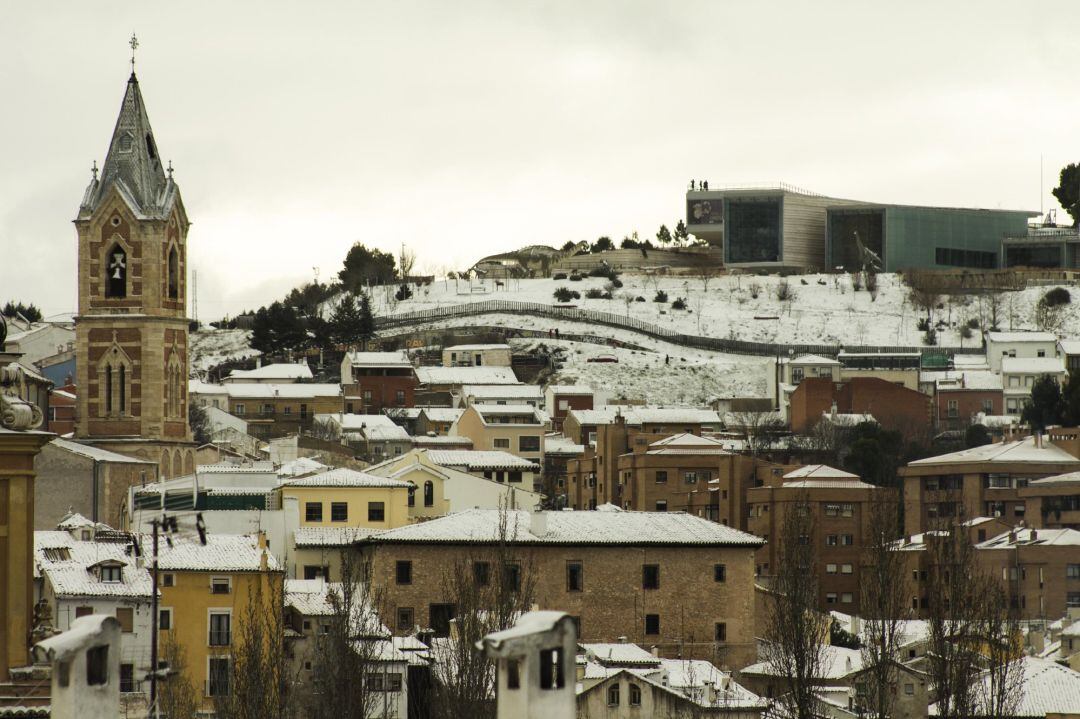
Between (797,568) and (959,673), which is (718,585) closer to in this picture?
(797,568)

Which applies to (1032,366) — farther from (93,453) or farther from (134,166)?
(93,453)

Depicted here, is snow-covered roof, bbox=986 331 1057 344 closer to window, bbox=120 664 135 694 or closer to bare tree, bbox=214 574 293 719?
window, bbox=120 664 135 694

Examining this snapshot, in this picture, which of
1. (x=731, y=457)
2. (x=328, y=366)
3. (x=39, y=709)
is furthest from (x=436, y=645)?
(x=328, y=366)

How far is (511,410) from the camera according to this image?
12738cm

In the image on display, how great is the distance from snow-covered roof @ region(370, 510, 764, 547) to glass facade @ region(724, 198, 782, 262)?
10950 cm

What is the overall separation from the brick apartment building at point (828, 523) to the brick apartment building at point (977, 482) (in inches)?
350

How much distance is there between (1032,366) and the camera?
147875 mm

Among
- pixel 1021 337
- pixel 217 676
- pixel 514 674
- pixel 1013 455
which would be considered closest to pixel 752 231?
pixel 1021 337

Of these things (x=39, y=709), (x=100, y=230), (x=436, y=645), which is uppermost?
(x=100, y=230)

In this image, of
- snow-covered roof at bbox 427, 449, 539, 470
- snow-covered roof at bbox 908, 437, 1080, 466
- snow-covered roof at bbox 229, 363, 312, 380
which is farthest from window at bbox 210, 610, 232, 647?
snow-covered roof at bbox 229, 363, 312, 380

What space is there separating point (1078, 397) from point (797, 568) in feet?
242

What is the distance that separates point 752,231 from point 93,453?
118242mm

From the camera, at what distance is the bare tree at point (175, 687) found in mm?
43406

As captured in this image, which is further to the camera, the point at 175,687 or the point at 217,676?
the point at 217,676
